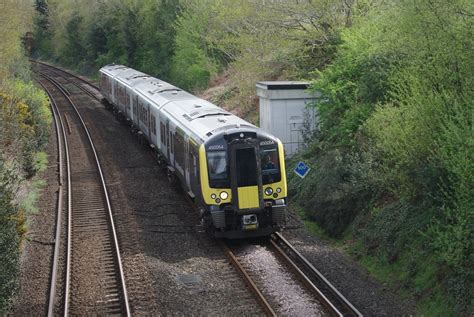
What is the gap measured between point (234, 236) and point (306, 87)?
7803mm

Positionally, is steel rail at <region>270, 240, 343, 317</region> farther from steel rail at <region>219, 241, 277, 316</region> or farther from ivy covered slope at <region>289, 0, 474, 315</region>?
ivy covered slope at <region>289, 0, 474, 315</region>

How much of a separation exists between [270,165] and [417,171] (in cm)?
359

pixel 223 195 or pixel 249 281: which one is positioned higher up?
pixel 223 195

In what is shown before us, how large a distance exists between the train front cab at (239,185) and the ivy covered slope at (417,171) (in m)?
2.09

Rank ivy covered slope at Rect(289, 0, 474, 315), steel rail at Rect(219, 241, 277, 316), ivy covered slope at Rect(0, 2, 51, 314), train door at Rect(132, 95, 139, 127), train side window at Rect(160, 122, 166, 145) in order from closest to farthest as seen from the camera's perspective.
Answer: ivy covered slope at Rect(289, 0, 474, 315) < steel rail at Rect(219, 241, 277, 316) < ivy covered slope at Rect(0, 2, 51, 314) < train side window at Rect(160, 122, 166, 145) < train door at Rect(132, 95, 139, 127)

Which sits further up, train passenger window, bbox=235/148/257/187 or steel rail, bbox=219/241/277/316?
train passenger window, bbox=235/148/257/187

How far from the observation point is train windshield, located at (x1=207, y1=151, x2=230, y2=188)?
14.5m

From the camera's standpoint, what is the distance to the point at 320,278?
1251 cm

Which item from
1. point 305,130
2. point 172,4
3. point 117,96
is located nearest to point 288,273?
point 305,130

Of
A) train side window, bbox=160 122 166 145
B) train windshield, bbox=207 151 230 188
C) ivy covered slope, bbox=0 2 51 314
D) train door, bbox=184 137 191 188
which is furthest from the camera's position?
train side window, bbox=160 122 166 145

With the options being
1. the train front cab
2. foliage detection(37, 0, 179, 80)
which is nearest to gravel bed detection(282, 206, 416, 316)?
the train front cab

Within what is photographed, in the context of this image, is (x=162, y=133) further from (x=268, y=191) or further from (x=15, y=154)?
(x=268, y=191)

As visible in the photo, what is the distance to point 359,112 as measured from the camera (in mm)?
17281

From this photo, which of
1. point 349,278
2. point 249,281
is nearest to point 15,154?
point 249,281
